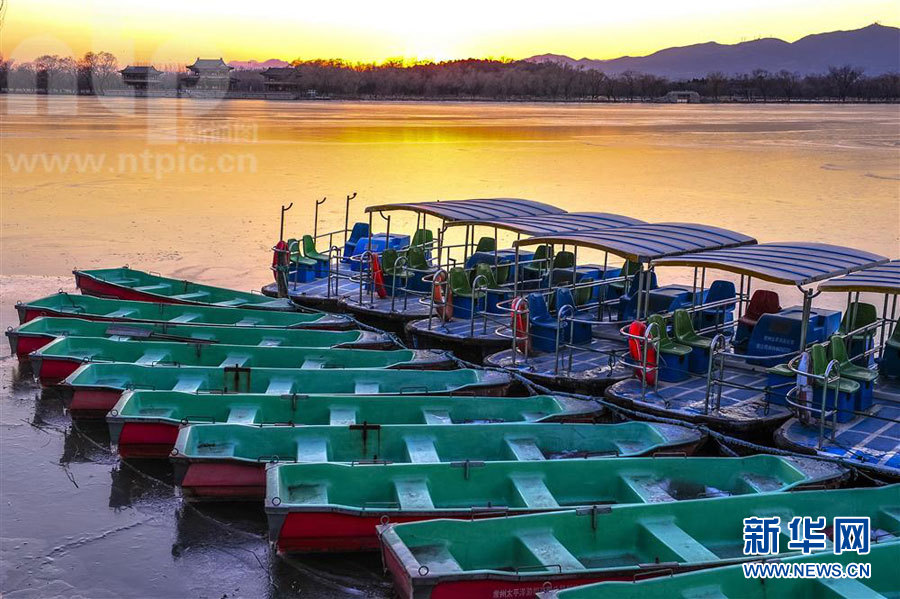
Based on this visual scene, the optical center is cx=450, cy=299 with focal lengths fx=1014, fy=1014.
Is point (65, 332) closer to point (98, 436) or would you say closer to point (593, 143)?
point (98, 436)

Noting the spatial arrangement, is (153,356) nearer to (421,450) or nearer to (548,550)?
(421,450)

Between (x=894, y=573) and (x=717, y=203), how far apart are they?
29485 mm

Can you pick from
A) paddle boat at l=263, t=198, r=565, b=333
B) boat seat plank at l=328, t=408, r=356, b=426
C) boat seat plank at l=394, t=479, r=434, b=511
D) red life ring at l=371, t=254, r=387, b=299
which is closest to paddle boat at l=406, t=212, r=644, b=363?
paddle boat at l=263, t=198, r=565, b=333

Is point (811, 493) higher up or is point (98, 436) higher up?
point (811, 493)

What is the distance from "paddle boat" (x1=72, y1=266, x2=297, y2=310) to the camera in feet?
58.2

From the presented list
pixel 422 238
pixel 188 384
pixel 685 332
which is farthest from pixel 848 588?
pixel 422 238

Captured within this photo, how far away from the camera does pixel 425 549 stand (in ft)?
27.6

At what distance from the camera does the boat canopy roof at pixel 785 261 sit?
1219 cm

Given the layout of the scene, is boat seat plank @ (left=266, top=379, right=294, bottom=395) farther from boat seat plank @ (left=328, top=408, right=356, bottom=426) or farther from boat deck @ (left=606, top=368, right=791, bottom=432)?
boat deck @ (left=606, top=368, right=791, bottom=432)

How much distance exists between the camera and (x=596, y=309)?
667 inches

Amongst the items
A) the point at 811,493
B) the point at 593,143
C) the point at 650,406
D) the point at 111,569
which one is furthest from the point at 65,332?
the point at 593,143

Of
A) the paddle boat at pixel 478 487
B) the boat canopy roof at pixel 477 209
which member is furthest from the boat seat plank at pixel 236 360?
the paddle boat at pixel 478 487

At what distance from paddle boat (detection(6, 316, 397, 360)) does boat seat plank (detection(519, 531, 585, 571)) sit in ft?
22.4

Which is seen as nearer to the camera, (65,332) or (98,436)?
(98,436)
